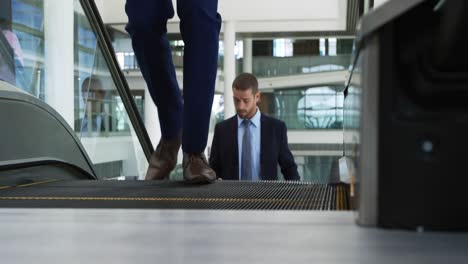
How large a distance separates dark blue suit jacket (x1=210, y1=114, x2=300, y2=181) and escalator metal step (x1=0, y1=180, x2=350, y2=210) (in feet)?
5.21

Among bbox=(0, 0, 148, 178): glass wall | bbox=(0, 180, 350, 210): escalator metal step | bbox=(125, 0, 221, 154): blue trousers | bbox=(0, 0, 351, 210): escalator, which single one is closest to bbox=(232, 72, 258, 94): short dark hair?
bbox=(0, 0, 351, 210): escalator

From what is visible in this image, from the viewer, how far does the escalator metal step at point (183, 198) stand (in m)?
1.52

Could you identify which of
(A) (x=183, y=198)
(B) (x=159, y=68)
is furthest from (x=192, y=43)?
(A) (x=183, y=198)

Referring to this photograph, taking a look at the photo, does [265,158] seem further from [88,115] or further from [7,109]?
[88,115]

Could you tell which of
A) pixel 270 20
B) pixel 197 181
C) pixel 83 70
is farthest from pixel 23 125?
pixel 270 20

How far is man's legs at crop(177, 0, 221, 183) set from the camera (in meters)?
2.18

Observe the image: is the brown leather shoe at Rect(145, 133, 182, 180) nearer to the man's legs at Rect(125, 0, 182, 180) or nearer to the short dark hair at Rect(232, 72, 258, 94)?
the man's legs at Rect(125, 0, 182, 180)

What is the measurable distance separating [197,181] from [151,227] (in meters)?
1.19

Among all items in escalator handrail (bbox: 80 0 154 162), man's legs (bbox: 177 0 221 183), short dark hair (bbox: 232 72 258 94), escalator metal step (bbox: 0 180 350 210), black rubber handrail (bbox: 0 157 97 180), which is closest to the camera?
escalator metal step (bbox: 0 180 350 210)

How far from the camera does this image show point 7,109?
8.52 ft

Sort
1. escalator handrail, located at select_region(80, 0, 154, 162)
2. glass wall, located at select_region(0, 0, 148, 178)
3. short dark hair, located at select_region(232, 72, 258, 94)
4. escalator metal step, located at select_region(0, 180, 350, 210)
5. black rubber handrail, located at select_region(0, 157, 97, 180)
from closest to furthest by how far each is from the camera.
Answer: escalator metal step, located at select_region(0, 180, 350, 210), black rubber handrail, located at select_region(0, 157, 97, 180), short dark hair, located at select_region(232, 72, 258, 94), escalator handrail, located at select_region(80, 0, 154, 162), glass wall, located at select_region(0, 0, 148, 178)

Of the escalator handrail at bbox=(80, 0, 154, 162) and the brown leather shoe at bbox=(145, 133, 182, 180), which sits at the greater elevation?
the escalator handrail at bbox=(80, 0, 154, 162)

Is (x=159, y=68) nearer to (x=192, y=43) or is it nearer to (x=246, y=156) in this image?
(x=192, y=43)

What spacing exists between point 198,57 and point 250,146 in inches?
68.0
